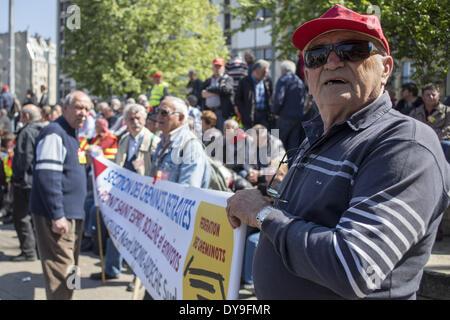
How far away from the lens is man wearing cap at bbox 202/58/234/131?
998 centimetres

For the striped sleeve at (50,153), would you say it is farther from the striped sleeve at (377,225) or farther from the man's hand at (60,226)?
the striped sleeve at (377,225)

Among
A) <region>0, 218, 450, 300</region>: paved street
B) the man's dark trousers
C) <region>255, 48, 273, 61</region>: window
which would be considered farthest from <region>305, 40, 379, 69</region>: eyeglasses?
<region>255, 48, 273, 61</region>: window

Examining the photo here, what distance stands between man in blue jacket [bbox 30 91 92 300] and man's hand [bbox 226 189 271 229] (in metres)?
3.14

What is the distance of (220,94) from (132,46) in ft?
68.4

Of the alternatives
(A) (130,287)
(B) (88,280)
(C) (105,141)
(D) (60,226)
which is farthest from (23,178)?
(D) (60,226)

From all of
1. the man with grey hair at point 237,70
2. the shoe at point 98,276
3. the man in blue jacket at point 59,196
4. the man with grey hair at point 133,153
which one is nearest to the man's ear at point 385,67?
the man in blue jacket at point 59,196

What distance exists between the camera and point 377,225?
1338mm

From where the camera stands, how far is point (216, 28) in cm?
3256

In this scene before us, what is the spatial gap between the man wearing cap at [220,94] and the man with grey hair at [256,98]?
2.91 feet

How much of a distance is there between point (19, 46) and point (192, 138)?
3839 centimetres

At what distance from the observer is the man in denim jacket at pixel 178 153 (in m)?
4.52

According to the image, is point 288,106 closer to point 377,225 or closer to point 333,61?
point 333,61

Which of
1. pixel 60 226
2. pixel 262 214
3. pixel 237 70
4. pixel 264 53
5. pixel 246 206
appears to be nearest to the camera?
pixel 262 214

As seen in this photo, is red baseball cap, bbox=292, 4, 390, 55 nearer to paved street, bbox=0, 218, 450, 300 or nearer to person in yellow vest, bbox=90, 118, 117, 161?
paved street, bbox=0, 218, 450, 300
